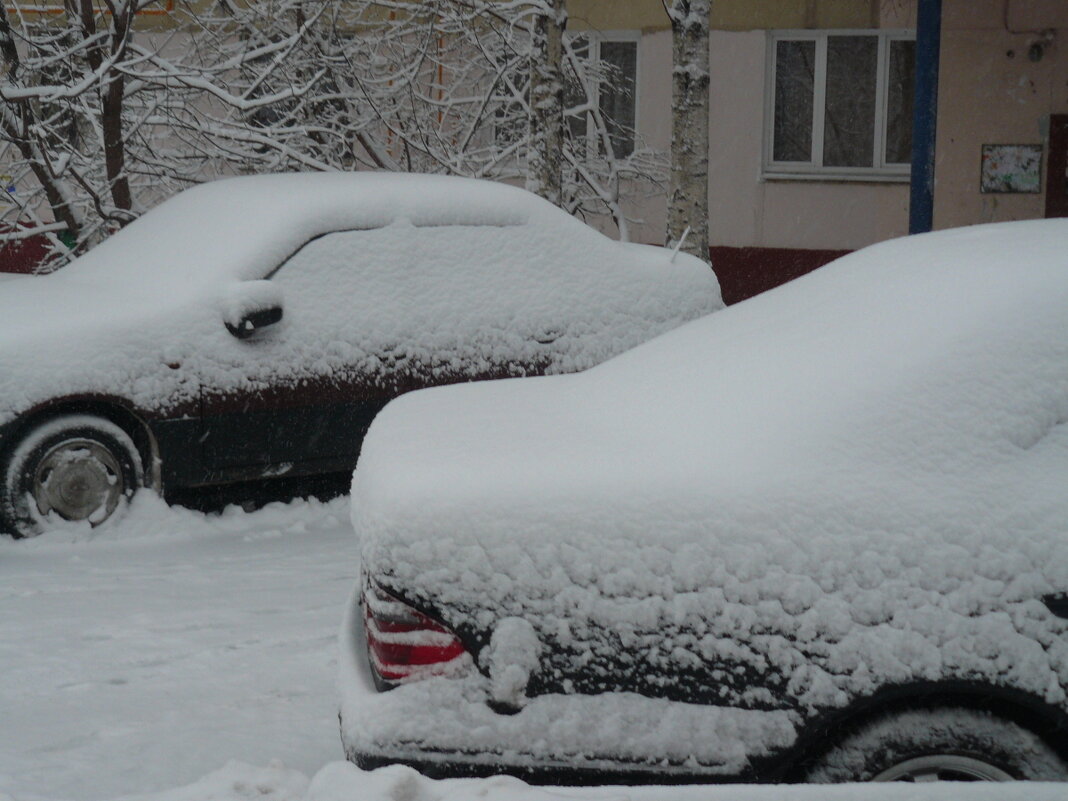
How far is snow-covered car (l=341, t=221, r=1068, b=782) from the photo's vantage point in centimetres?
265

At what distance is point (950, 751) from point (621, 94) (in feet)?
41.9

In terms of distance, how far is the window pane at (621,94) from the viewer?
14586mm

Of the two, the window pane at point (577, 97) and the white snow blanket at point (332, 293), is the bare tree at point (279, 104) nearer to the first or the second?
the window pane at point (577, 97)

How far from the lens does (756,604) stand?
2.67m

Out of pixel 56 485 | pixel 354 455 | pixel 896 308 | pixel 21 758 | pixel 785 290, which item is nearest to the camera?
pixel 896 308

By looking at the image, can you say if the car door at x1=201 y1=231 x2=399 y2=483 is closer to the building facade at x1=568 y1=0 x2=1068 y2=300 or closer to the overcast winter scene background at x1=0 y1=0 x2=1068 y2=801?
the overcast winter scene background at x1=0 y1=0 x2=1068 y2=801

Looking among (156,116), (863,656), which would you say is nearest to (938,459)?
(863,656)

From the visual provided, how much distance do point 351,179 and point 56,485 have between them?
7.23 ft

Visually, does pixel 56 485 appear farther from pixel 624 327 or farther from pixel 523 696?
pixel 523 696

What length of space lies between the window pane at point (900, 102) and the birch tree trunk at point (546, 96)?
481 cm

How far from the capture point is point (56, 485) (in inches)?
226

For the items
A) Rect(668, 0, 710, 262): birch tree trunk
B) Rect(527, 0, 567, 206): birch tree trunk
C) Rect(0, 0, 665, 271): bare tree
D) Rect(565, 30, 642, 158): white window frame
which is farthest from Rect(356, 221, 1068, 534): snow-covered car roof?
Rect(565, 30, 642, 158): white window frame

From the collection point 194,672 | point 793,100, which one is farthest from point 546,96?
point 194,672

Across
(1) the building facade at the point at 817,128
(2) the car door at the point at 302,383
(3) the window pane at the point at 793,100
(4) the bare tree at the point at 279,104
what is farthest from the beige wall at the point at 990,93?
(2) the car door at the point at 302,383
